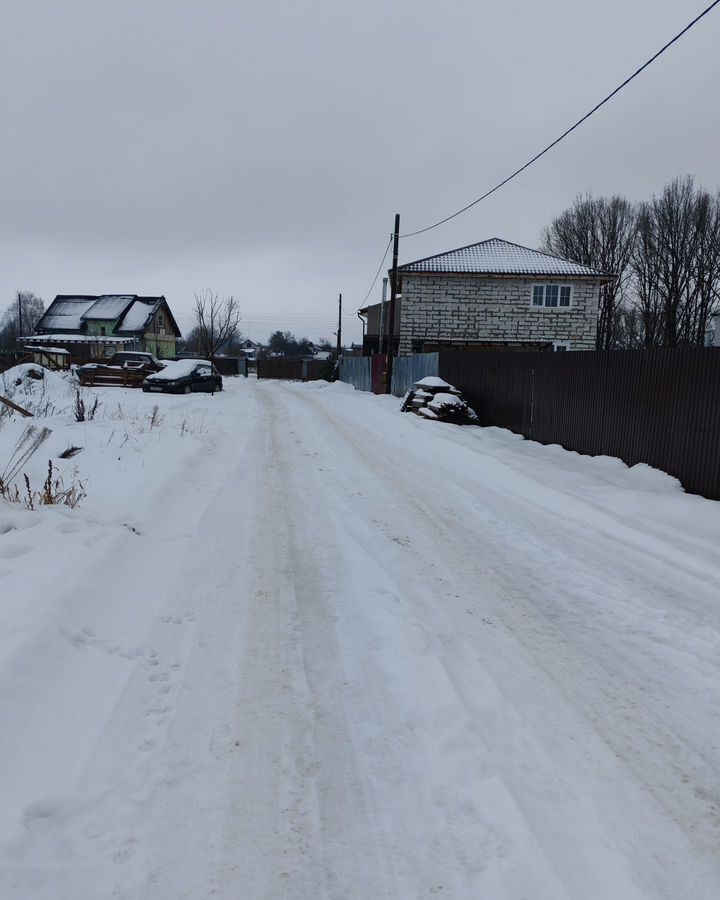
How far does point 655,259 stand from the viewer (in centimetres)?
4175

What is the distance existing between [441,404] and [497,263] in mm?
15444

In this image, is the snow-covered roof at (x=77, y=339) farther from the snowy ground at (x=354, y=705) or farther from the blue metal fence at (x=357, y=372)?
the snowy ground at (x=354, y=705)

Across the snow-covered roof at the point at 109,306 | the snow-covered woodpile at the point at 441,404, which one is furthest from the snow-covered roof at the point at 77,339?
the snow-covered woodpile at the point at 441,404

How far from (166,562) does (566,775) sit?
3525 millimetres

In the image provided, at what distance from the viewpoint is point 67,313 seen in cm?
5588

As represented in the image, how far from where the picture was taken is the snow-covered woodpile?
14945 millimetres

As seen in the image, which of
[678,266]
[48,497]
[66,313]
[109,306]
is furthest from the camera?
[66,313]

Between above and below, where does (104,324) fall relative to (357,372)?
above

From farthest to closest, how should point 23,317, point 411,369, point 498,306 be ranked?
point 23,317 → point 498,306 → point 411,369

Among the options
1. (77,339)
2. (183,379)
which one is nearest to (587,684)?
(183,379)

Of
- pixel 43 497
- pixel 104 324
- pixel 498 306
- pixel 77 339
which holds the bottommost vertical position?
pixel 43 497

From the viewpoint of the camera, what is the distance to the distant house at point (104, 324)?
52156mm

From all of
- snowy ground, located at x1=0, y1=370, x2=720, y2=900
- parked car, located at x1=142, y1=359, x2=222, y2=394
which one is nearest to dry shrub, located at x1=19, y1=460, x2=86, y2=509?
snowy ground, located at x1=0, y1=370, x2=720, y2=900

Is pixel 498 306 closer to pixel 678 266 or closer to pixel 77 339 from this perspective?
pixel 678 266
